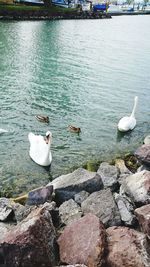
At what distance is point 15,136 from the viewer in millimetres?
17703

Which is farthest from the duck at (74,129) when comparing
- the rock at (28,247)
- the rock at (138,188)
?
the rock at (28,247)

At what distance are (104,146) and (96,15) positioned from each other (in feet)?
312

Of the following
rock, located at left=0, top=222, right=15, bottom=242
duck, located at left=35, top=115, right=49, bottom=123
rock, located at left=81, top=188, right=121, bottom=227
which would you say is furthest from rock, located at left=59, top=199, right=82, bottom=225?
duck, located at left=35, top=115, right=49, bottom=123

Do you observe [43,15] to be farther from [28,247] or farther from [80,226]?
[28,247]

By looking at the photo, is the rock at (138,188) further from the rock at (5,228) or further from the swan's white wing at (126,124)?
the swan's white wing at (126,124)

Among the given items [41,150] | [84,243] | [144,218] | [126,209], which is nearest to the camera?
[84,243]

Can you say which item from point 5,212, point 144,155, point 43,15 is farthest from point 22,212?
point 43,15

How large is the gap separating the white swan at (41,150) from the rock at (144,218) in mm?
6260

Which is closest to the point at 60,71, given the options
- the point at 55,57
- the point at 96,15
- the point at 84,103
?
the point at 55,57

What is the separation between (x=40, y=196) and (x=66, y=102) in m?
13.5

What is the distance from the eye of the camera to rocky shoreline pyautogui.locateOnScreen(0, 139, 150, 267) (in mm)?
7727

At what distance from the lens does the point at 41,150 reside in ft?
49.9

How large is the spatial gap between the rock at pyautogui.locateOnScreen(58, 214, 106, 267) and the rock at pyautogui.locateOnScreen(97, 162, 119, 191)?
3511 millimetres

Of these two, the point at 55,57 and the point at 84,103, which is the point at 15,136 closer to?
the point at 84,103
